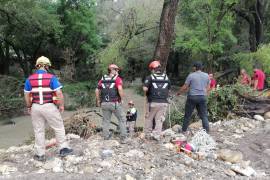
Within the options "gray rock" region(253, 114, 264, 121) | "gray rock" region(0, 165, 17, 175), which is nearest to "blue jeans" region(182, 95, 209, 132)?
"gray rock" region(253, 114, 264, 121)

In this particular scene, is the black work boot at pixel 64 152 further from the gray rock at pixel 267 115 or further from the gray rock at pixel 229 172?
the gray rock at pixel 267 115

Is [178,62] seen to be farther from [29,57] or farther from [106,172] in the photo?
[106,172]

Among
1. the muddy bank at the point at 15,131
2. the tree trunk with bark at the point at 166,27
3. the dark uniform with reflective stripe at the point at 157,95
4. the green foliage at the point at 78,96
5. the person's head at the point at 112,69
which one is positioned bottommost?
the muddy bank at the point at 15,131

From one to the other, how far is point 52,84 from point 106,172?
1.62 metres

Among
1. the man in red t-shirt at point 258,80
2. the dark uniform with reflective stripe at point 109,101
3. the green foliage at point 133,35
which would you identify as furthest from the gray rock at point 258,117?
the green foliage at point 133,35

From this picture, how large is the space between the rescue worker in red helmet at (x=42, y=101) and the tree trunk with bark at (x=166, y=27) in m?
4.85

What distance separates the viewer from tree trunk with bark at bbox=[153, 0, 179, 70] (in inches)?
388

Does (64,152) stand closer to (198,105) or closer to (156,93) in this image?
(156,93)

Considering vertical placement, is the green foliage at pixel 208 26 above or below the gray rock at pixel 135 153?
above

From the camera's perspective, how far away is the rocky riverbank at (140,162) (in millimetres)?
5402

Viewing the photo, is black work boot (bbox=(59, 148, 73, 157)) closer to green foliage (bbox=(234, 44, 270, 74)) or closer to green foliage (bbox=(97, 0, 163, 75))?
green foliage (bbox=(234, 44, 270, 74))

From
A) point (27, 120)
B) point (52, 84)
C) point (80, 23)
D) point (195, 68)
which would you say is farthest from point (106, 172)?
point (80, 23)

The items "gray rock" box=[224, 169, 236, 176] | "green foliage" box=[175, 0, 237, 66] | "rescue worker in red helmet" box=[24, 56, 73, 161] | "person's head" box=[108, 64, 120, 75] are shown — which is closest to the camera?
"rescue worker in red helmet" box=[24, 56, 73, 161]

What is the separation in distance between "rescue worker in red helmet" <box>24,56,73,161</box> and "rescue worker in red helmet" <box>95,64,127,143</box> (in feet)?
4.43
